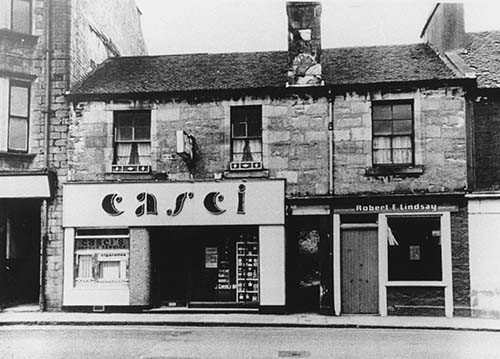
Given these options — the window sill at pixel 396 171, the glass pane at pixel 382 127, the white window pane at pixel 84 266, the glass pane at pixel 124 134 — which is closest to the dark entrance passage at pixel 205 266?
the white window pane at pixel 84 266

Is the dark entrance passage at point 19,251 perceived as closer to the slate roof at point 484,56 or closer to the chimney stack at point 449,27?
the chimney stack at point 449,27

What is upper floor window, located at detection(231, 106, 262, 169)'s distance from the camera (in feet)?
51.8

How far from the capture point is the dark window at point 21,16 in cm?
1585

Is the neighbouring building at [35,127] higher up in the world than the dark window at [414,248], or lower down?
higher up

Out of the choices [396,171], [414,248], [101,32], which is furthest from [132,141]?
[414,248]

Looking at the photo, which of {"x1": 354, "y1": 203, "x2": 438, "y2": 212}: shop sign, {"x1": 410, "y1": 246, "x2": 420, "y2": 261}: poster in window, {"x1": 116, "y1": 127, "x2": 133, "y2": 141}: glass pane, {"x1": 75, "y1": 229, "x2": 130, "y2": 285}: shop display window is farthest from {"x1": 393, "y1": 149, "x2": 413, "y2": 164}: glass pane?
{"x1": 75, "y1": 229, "x2": 130, "y2": 285}: shop display window

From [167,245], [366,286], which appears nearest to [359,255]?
[366,286]

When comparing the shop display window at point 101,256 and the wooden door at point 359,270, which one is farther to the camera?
the shop display window at point 101,256

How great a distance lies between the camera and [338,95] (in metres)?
15.4

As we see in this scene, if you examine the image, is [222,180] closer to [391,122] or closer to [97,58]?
[391,122]

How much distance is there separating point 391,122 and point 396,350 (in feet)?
23.2

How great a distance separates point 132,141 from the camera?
16.1 meters

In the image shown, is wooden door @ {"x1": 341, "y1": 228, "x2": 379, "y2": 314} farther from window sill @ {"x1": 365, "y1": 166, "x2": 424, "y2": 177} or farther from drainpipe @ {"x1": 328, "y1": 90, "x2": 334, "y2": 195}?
window sill @ {"x1": 365, "y1": 166, "x2": 424, "y2": 177}

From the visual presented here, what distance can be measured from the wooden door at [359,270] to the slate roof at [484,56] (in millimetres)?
5259
